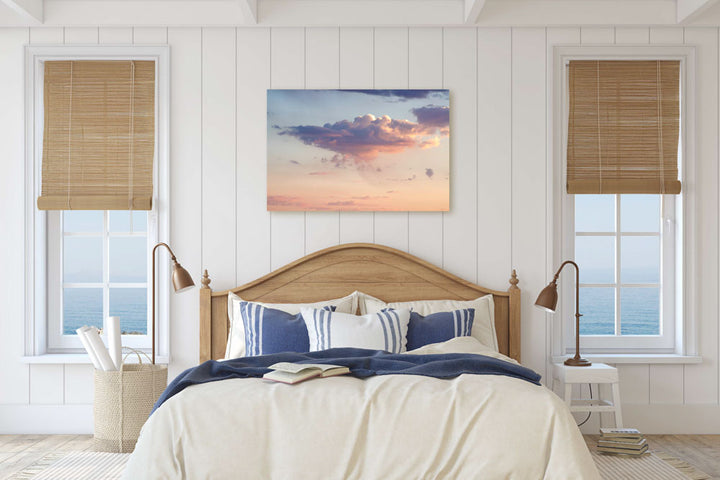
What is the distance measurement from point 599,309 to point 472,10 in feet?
6.87

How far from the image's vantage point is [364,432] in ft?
7.95

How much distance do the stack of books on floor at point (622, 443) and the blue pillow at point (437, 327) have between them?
38.7 inches

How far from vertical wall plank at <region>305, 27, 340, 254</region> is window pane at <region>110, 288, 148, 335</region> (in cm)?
117

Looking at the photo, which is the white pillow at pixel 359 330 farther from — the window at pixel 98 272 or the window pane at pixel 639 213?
the window pane at pixel 639 213

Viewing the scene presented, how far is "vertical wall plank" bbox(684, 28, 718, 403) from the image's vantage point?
4117 millimetres

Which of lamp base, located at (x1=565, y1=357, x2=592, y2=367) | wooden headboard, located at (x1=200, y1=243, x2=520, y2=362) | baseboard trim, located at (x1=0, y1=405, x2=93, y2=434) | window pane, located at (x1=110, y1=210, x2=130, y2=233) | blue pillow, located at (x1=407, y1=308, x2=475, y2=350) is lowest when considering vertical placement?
baseboard trim, located at (x1=0, y1=405, x2=93, y2=434)

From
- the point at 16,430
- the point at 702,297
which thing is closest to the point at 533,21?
the point at 702,297

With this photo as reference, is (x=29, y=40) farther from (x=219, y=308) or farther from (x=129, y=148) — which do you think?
(x=219, y=308)

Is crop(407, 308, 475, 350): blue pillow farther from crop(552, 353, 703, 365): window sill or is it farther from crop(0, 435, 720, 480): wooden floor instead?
crop(0, 435, 720, 480): wooden floor

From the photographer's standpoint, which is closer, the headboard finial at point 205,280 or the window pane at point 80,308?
the headboard finial at point 205,280

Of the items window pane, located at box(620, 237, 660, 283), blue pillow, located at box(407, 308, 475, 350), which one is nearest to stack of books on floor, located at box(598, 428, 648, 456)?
blue pillow, located at box(407, 308, 475, 350)

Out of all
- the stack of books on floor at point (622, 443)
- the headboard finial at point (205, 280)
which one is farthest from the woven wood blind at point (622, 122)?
the headboard finial at point (205, 280)

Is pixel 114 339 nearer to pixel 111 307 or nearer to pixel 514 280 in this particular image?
pixel 111 307

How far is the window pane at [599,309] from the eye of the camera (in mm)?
4227
